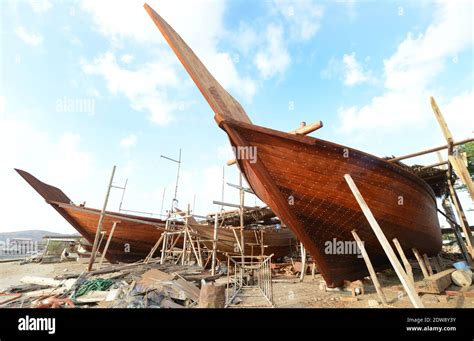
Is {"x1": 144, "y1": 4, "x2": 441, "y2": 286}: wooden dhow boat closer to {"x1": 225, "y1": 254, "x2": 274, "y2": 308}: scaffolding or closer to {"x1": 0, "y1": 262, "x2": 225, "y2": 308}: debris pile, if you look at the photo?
{"x1": 225, "y1": 254, "x2": 274, "y2": 308}: scaffolding

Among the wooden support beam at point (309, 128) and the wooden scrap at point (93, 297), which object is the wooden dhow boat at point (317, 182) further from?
the wooden scrap at point (93, 297)

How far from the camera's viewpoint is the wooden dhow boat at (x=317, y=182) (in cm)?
543

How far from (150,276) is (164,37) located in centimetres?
769

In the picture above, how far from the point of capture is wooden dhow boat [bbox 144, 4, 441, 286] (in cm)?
543

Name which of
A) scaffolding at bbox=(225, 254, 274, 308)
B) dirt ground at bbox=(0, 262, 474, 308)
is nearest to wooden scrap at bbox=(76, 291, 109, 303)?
scaffolding at bbox=(225, 254, 274, 308)

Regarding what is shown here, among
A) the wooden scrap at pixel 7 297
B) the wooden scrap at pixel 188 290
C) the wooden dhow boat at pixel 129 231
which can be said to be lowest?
the wooden scrap at pixel 7 297

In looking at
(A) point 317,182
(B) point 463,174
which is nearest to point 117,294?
(A) point 317,182

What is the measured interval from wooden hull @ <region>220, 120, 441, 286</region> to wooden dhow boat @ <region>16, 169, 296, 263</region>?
819cm

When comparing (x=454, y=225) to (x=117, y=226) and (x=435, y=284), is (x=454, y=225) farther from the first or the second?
(x=117, y=226)

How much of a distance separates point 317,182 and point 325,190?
0.31m

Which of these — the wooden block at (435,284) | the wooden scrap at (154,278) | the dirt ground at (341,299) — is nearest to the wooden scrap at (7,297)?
the wooden scrap at (154,278)

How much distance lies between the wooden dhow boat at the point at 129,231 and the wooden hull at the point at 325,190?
8187mm
